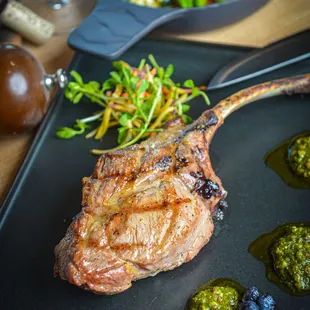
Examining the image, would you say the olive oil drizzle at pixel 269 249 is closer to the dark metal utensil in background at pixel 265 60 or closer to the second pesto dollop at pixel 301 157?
the second pesto dollop at pixel 301 157

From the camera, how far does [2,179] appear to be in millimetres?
3455

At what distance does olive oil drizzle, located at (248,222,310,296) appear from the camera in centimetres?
262

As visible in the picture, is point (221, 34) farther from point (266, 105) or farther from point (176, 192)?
point (176, 192)

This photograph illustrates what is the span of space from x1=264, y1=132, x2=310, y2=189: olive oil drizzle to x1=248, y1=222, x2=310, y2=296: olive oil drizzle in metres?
0.28

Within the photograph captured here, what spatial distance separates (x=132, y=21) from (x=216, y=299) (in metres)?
2.09

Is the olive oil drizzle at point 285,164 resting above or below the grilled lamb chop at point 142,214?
below

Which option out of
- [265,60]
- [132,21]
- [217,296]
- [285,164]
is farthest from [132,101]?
[217,296]

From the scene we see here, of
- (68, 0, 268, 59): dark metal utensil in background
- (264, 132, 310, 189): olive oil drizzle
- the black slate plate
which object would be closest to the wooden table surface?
(68, 0, 268, 59): dark metal utensil in background

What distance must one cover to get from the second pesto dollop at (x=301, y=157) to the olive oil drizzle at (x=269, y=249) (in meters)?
0.32

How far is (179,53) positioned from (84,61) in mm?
725

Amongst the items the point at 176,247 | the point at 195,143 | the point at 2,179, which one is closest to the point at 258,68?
the point at 195,143

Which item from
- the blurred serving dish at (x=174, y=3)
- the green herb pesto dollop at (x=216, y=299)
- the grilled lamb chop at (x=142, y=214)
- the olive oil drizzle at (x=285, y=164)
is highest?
the blurred serving dish at (x=174, y=3)

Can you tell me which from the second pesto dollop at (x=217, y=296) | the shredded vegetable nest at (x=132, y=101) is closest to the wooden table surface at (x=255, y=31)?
the shredded vegetable nest at (x=132, y=101)

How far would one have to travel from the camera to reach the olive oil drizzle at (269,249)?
103 inches
